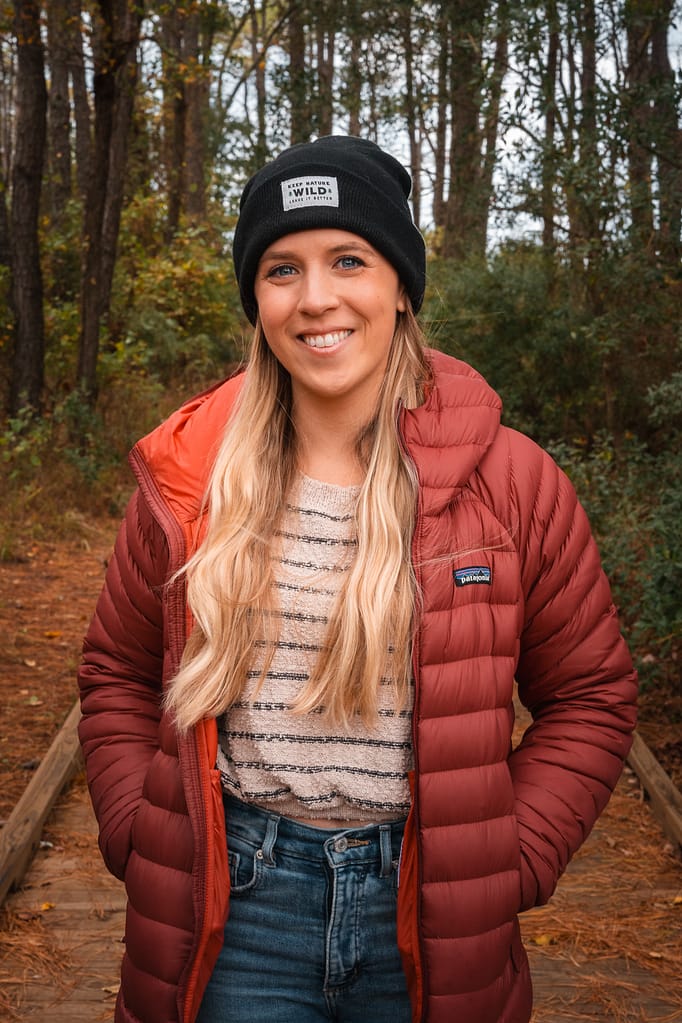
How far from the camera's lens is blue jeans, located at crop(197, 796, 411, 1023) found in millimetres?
2094

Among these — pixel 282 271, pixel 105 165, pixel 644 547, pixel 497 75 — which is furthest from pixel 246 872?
pixel 105 165

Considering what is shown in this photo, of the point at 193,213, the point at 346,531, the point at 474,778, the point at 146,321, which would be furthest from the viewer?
the point at 193,213

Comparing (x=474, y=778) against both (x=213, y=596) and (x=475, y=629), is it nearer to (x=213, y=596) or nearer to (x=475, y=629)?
(x=475, y=629)

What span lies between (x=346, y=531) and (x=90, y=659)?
2.22 feet

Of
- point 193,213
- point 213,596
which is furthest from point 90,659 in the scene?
point 193,213

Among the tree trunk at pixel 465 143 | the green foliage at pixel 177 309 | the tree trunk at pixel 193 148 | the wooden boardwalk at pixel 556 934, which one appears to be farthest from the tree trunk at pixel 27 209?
the tree trunk at pixel 193 148

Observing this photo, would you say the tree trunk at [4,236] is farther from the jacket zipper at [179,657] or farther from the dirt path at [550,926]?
the jacket zipper at [179,657]

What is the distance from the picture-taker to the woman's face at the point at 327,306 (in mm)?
2225

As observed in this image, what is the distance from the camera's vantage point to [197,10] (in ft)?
40.4

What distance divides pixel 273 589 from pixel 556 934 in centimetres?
272

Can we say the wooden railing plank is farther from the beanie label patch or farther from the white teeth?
the beanie label patch

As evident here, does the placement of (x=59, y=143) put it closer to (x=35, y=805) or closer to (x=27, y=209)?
(x=27, y=209)

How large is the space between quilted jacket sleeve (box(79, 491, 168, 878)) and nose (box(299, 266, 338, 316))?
0.54 m

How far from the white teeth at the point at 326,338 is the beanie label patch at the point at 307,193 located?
26 cm
